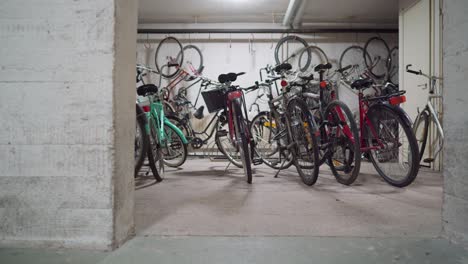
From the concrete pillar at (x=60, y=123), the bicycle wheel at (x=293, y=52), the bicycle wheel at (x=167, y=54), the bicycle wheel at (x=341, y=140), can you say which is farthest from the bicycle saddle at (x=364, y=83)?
the bicycle wheel at (x=167, y=54)

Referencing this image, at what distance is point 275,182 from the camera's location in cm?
277

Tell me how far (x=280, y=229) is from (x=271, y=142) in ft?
6.71

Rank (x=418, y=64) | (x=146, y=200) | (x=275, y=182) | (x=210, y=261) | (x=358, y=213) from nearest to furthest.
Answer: (x=210, y=261)
(x=358, y=213)
(x=146, y=200)
(x=275, y=182)
(x=418, y=64)

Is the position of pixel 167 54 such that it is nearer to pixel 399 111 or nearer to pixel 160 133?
pixel 160 133

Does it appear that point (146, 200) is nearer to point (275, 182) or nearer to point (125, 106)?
point (125, 106)

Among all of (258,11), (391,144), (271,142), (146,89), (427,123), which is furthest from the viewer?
(258,11)

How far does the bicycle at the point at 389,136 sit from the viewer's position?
91.4 inches

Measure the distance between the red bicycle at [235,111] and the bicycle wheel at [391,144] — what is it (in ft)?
4.15

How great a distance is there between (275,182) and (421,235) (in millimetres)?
1560

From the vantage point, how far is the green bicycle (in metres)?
2.84

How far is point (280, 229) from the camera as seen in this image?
53.4 inches

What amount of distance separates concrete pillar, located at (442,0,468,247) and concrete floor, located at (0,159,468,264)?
0.12 metres

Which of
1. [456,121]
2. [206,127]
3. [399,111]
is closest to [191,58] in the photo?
[206,127]

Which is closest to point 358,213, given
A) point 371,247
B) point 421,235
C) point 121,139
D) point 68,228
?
point 421,235
